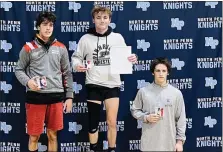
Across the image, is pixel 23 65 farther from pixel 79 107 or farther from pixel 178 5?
pixel 178 5

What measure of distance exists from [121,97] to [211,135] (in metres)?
1.00

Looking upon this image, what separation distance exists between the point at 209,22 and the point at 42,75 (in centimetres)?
170

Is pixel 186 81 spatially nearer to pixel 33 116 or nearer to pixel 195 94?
pixel 195 94

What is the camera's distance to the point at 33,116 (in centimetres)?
267

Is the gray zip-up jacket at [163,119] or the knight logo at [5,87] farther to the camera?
the knight logo at [5,87]

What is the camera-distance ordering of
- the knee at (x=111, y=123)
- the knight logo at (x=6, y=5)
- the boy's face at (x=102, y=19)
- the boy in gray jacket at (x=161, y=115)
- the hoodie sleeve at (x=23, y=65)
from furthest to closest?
the knight logo at (x=6, y=5) < the knee at (x=111, y=123) < the boy's face at (x=102, y=19) < the hoodie sleeve at (x=23, y=65) < the boy in gray jacket at (x=161, y=115)

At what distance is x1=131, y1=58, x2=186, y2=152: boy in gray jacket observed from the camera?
2.51m

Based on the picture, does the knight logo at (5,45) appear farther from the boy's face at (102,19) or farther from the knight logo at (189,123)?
the knight logo at (189,123)

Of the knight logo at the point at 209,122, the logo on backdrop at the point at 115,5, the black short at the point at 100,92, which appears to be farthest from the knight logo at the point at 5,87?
the knight logo at the point at 209,122

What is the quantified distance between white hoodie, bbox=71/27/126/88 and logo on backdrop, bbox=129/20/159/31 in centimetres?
38

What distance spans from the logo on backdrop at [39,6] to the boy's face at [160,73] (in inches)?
47.9

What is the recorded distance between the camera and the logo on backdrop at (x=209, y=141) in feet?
10.8

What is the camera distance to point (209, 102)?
327 cm

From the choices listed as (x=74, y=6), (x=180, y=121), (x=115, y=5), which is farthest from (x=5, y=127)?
(x=180, y=121)
